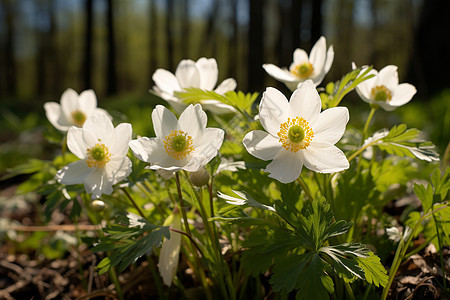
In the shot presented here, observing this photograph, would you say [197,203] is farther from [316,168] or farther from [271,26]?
[271,26]

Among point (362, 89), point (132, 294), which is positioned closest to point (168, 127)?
point (362, 89)

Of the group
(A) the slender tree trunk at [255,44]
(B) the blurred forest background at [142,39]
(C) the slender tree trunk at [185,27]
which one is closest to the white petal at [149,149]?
(A) the slender tree trunk at [255,44]

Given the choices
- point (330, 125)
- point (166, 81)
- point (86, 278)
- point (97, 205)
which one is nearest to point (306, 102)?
point (330, 125)

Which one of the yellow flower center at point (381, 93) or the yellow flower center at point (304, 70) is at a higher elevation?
the yellow flower center at point (304, 70)

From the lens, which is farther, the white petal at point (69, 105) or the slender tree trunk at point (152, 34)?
the slender tree trunk at point (152, 34)

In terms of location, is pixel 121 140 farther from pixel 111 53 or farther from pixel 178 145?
pixel 111 53

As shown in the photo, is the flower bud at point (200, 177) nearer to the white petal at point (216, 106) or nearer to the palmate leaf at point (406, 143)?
the white petal at point (216, 106)
